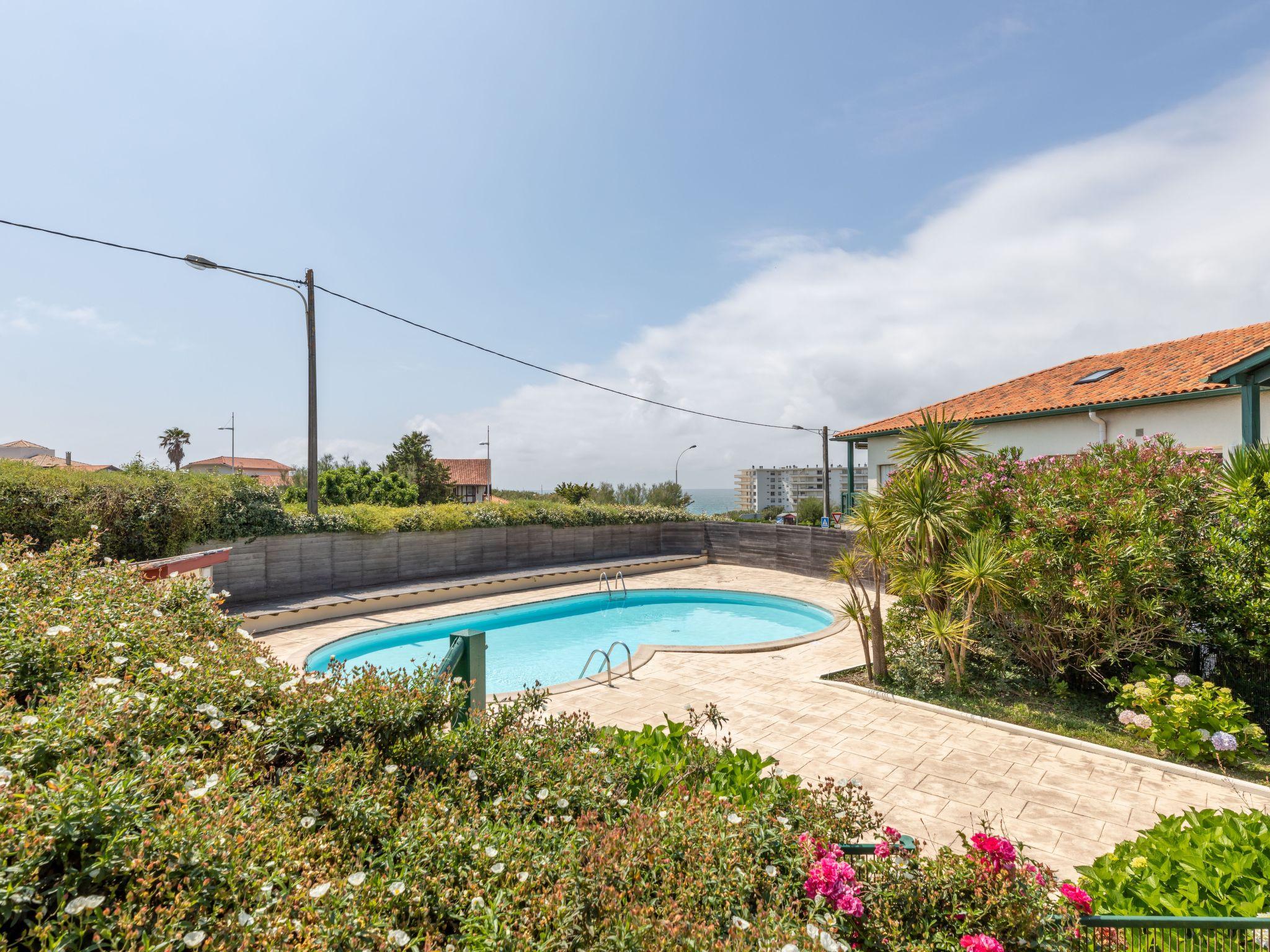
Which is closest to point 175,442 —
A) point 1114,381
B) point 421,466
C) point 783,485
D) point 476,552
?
point 421,466

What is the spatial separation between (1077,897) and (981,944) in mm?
675

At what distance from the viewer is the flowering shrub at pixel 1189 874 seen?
2613 millimetres

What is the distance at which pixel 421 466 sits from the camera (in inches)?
1551

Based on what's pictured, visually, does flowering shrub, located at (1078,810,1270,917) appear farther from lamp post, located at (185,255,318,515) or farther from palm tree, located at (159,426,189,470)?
palm tree, located at (159,426,189,470)

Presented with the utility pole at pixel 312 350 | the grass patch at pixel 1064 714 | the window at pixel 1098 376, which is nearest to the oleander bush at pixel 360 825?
the grass patch at pixel 1064 714

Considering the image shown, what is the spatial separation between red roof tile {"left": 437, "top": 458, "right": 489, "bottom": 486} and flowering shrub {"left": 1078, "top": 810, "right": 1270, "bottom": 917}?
52.6m

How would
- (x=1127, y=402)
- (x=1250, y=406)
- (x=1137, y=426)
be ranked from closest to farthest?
(x=1250, y=406)
(x=1127, y=402)
(x=1137, y=426)

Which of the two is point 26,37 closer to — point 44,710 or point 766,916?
point 44,710

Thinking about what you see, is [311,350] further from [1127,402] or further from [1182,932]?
[1127,402]

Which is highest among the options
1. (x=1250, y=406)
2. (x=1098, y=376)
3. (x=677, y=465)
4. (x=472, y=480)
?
(x=1098, y=376)

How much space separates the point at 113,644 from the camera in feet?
9.70

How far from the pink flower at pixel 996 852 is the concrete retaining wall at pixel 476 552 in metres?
13.7

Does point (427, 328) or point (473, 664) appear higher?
point (427, 328)

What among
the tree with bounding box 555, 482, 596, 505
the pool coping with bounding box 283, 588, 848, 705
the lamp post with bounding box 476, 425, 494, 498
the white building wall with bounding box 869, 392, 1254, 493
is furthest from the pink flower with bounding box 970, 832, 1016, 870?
the lamp post with bounding box 476, 425, 494, 498
